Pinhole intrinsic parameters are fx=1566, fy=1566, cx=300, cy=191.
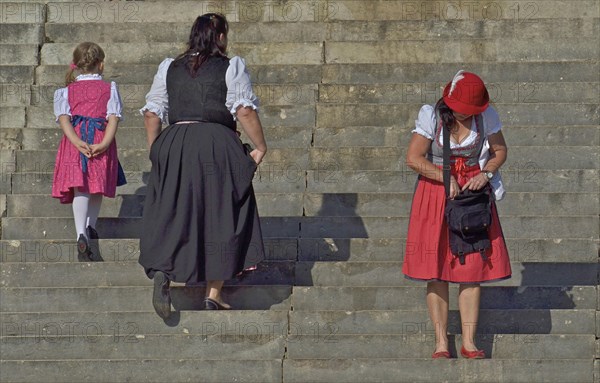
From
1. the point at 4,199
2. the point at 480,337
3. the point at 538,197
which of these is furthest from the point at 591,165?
the point at 4,199

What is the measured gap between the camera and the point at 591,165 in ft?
36.2

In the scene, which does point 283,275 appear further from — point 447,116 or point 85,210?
point 447,116

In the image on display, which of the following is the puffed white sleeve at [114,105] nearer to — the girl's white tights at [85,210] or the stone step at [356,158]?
the girl's white tights at [85,210]

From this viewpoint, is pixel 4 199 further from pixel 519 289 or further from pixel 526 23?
pixel 526 23

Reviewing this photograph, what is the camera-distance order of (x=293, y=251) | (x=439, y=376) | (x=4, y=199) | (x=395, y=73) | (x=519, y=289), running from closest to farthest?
(x=439, y=376), (x=519, y=289), (x=293, y=251), (x=4, y=199), (x=395, y=73)

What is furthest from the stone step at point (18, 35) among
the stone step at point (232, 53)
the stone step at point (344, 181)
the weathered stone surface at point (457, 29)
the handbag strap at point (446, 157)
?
the handbag strap at point (446, 157)

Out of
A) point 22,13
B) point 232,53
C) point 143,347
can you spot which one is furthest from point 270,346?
point 22,13

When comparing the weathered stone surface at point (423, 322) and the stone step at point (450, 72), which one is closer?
the weathered stone surface at point (423, 322)

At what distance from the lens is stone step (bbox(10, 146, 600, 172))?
435 inches

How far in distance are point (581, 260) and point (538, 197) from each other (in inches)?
26.2

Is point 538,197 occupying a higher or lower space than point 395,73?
lower

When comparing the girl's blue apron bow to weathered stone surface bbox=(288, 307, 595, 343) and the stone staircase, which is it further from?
weathered stone surface bbox=(288, 307, 595, 343)

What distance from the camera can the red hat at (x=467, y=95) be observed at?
335 inches

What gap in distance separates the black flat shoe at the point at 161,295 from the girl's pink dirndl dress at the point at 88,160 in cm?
123
